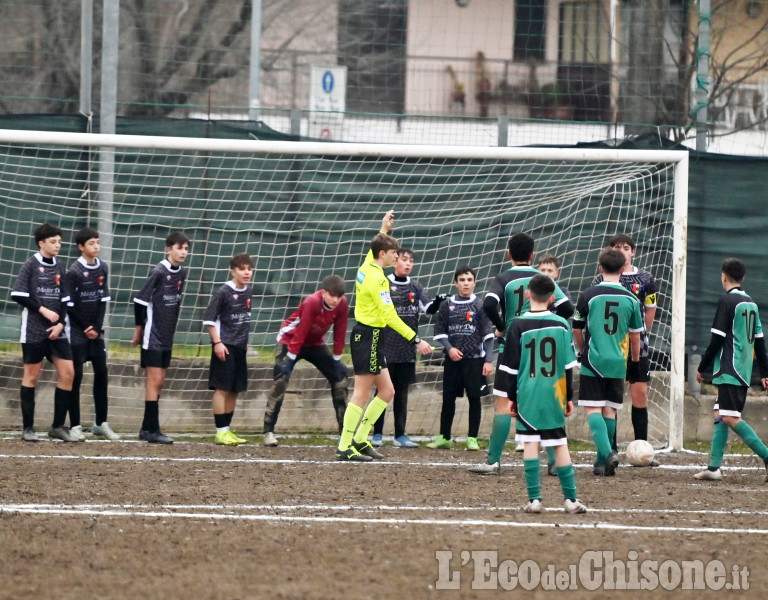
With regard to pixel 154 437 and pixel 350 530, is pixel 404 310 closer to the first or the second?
pixel 154 437

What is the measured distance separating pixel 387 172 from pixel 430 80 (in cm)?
900

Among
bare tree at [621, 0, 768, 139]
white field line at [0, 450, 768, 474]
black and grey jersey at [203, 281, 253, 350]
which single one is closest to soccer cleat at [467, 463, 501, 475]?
white field line at [0, 450, 768, 474]

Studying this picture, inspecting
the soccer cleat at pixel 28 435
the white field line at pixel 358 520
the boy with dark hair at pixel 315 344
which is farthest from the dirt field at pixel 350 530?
the boy with dark hair at pixel 315 344

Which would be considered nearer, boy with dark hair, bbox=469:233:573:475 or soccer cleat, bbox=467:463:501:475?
boy with dark hair, bbox=469:233:573:475

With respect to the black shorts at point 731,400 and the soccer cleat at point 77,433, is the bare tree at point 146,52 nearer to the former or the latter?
the soccer cleat at point 77,433

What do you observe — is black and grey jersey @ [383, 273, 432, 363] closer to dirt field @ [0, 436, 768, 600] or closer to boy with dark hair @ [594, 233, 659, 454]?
dirt field @ [0, 436, 768, 600]

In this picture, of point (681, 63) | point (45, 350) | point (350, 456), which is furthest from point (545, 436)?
point (681, 63)

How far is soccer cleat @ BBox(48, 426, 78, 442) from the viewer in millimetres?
10430

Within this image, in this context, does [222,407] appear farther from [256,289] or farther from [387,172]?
[387,172]

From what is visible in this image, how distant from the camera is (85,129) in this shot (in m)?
11.3

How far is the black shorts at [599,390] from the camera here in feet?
29.5

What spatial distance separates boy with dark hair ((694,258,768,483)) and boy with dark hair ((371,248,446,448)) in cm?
283

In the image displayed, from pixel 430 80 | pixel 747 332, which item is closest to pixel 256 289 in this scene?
pixel 747 332

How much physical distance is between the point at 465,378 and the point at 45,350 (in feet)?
12.6
